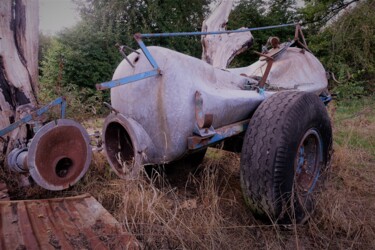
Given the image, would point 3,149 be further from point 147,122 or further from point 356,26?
point 356,26

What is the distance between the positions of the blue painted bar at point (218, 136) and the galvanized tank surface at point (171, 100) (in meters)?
0.05

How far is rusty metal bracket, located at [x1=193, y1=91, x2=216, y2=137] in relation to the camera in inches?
68.8

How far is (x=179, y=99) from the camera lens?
69.1 inches

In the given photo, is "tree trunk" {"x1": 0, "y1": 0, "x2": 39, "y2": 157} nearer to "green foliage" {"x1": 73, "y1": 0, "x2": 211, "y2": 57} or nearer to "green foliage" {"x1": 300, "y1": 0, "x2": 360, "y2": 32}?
"green foliage" {"x1": 73, "y1": 0, "x2": 211, "y2": 57}

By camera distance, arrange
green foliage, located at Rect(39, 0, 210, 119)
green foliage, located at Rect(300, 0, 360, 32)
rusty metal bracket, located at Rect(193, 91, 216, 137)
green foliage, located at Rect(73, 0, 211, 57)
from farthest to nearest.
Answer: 1. green foliage, located at Rect(300, 0, 360, 32)
2. green foliage, located at Rect(73, 0, 211, 57)
3. green foliage, located at Rect(39, 0, 210, 119)
4. rusty metal bracket, located at Rect(193, 91, 216, 137)

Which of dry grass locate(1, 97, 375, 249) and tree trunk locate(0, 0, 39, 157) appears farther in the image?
tree trunk locate(0, 0, 39, 157)

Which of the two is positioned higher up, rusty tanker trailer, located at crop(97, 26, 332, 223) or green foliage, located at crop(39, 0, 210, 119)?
green foliage, located at crop(39, 0, 210, 119)

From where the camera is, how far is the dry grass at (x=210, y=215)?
170 centimetres

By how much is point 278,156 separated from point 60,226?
128cm

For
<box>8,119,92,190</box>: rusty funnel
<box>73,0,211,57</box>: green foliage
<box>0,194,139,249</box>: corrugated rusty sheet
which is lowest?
<box>0,194,139,249</box>: corrugated rusty sheet

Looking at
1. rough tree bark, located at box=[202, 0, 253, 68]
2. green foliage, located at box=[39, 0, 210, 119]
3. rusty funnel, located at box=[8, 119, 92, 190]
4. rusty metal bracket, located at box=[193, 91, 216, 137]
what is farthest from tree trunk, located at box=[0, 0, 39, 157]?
green foliage, located at box=[39, 0, 210, 119]

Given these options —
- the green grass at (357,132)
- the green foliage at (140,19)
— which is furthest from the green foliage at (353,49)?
the green foliage at (140,19)

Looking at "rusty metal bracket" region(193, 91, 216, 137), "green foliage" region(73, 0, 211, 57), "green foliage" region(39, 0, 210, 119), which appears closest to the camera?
"rusty metal bracket" region(193, 91, 216, 137)

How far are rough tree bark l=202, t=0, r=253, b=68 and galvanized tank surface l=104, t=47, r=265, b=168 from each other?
65.6 inches
